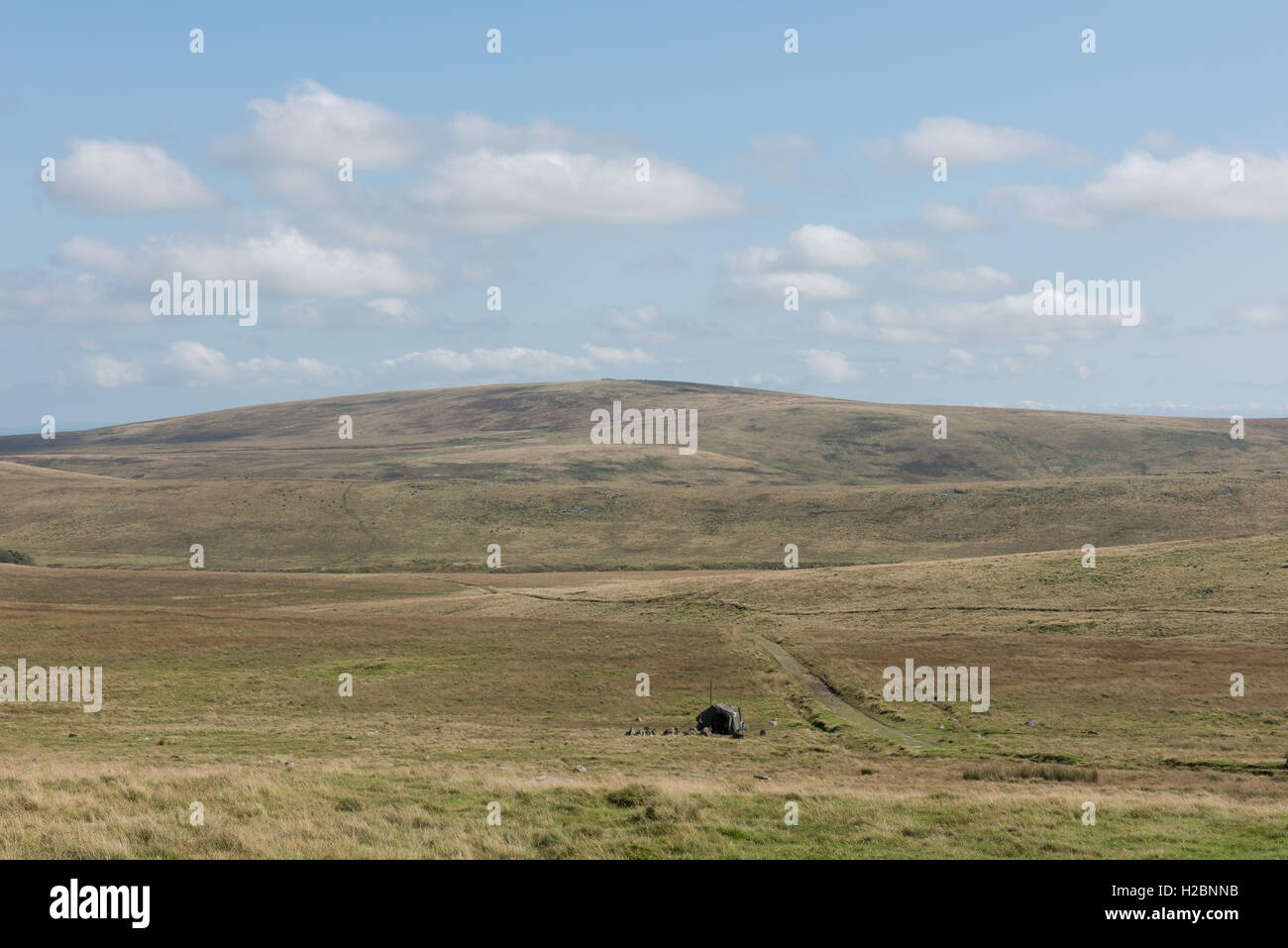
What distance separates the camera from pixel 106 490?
177250 mm

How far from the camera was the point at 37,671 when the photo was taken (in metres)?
48.0

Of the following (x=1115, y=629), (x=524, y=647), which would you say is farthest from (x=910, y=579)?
(x=524, y=647)

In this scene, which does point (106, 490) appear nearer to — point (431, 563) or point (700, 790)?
point (431, 563)
